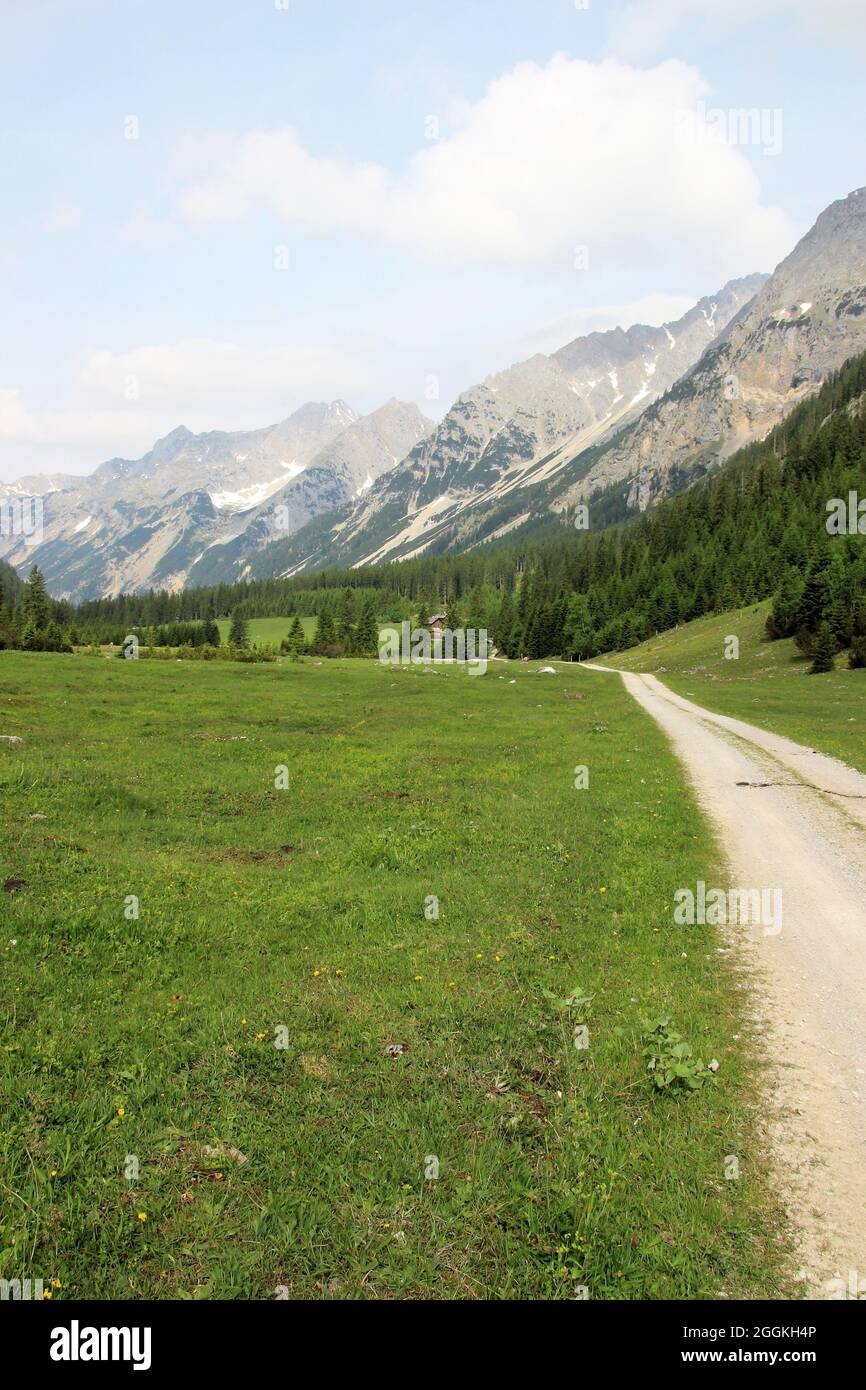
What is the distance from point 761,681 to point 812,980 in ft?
197

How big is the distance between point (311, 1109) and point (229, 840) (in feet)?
35.3

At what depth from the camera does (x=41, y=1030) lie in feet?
27.8

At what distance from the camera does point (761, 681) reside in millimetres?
63562

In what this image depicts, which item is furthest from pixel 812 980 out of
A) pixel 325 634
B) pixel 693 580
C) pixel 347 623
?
pixel 347 623

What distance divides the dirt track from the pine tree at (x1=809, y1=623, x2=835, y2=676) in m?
42.8

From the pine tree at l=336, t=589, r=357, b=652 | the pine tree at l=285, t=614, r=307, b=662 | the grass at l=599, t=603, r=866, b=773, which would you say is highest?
the pine tree at l=336, t=589, r=357, b=652

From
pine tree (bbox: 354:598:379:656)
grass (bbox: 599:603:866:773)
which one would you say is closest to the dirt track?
grass (bbox: 599:603:866:773)

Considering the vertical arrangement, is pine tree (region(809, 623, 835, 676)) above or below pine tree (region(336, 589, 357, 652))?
below

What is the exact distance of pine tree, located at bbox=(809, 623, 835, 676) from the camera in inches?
2413

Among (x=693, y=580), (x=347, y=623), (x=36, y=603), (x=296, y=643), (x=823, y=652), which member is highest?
(x=693, y=580)

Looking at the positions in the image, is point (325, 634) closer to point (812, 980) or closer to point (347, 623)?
point (347, 623)

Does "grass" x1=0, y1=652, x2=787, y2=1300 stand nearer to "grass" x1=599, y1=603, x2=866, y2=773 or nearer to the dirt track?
the dirt track
